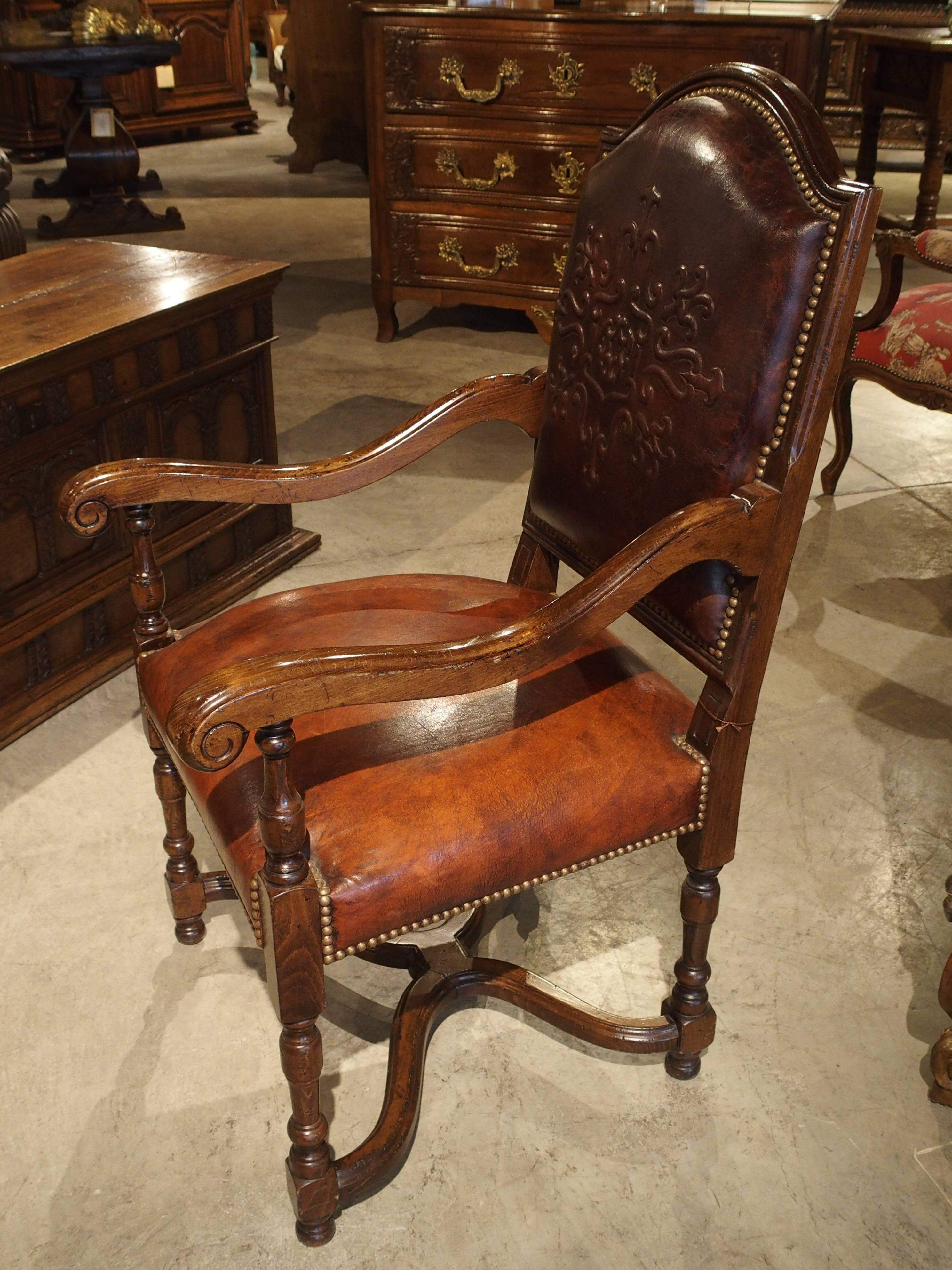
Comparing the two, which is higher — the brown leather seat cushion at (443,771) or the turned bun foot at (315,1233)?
the brown leather seat cushion at (443,771)

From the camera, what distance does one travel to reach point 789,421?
4.11 ft

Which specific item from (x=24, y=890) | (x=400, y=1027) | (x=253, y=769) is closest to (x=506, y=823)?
(x=253, y=769)

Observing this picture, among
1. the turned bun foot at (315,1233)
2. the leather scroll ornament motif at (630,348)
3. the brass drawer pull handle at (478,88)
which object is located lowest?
the turned bun foot at (315,1233)

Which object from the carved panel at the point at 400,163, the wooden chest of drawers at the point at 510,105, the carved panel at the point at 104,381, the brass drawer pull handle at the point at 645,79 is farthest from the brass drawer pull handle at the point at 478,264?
the carved panel at the point at 104,381

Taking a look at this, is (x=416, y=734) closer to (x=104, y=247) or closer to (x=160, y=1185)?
(x=160, y=1185)

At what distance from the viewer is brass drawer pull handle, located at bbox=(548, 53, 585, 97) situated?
3.76m

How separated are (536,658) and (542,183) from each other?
319 cm

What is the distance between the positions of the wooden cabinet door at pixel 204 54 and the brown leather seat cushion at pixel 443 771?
801cm

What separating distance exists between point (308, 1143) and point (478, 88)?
352cm

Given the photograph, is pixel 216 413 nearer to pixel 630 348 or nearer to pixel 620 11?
pixel 630 348

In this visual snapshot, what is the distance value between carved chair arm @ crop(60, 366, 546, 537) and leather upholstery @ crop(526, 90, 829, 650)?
0.21 ft

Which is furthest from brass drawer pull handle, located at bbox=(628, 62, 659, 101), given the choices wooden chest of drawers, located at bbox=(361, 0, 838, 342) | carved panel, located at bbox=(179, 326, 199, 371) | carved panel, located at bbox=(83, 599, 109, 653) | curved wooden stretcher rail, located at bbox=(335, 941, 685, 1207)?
curved wooden stretcher rail, located at bbox=(335, 941, 685, 1207)

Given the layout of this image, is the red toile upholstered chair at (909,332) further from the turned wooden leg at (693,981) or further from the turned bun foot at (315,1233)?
the turned bun foot at (315,1233)

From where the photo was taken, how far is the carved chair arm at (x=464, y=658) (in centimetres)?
107
